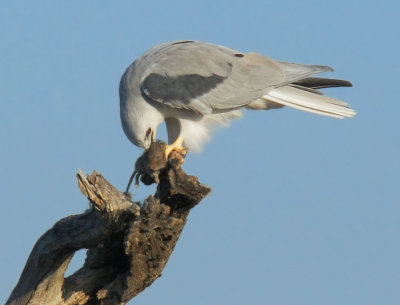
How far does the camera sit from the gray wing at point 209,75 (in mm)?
9062

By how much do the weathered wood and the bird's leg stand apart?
1.34 feet

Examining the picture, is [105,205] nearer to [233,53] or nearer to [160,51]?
[160,51]

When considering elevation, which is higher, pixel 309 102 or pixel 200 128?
pixel 309 102

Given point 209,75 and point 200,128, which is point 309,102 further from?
point 200,128

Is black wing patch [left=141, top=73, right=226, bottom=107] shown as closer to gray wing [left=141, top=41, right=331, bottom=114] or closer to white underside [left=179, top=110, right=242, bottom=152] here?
gray wing [left=141, top=41, right=331, bottom=114]

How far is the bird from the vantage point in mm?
8906

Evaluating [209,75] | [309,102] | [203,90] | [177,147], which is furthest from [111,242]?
[309,102]

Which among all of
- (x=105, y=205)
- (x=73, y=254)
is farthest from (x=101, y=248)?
(x=105, y=205)

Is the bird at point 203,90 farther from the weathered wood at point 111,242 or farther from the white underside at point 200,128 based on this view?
the weathered wood at point 111,242

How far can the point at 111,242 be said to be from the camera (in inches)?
280

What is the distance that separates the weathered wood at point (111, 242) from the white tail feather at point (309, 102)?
287 cm

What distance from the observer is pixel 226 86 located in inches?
381

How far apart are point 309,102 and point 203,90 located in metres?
1.33

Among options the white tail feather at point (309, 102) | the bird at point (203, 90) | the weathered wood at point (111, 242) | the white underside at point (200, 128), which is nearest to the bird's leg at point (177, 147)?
the bird at point (203, 90)
